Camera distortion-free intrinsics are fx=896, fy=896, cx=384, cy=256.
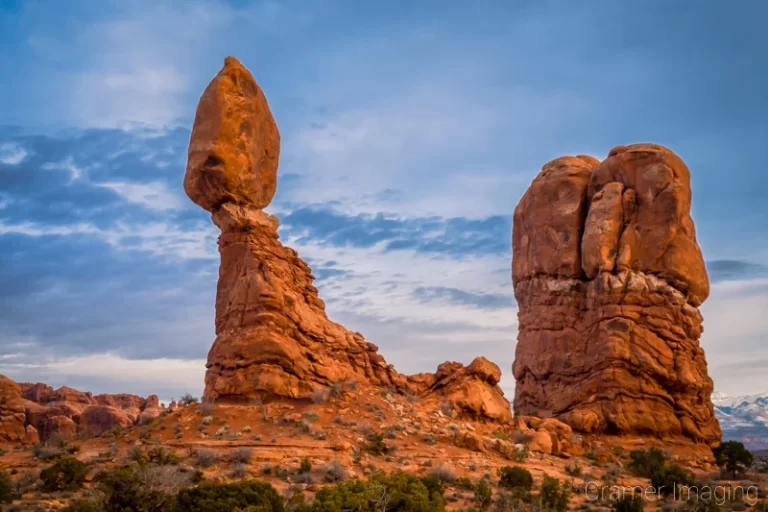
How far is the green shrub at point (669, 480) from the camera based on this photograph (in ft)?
108

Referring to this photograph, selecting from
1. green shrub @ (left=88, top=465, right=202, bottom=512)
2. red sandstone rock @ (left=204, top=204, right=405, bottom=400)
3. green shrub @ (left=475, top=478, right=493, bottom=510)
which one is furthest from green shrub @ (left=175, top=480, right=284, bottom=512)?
red sandstone rock @ (left=204, top=204, right=405, bottom=400)

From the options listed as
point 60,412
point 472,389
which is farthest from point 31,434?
point 472,389

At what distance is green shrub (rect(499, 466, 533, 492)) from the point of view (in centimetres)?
2848

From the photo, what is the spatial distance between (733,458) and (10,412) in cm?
3281

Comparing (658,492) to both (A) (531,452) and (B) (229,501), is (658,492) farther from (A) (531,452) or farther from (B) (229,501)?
(B) (229,501)

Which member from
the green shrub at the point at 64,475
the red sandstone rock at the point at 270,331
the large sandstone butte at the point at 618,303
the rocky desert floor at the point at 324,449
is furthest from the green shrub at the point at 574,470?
the green shrub at the point at 64,475

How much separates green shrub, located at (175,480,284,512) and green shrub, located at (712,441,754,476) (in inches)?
985

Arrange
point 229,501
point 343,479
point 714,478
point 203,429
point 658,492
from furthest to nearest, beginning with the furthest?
point 714,478 → point 658,492 → point 203,429 → point 343,479 → point 229,501

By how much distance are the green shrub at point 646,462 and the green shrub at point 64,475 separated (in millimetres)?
21397

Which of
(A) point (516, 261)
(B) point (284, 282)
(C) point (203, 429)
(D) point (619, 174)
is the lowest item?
(C) point (203, 429)

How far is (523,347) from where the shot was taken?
48.0 meters

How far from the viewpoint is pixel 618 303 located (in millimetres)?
44000

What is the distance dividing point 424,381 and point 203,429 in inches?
444

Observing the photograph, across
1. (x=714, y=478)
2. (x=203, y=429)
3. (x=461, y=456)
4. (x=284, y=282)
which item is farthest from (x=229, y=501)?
(x=714, y=478)
